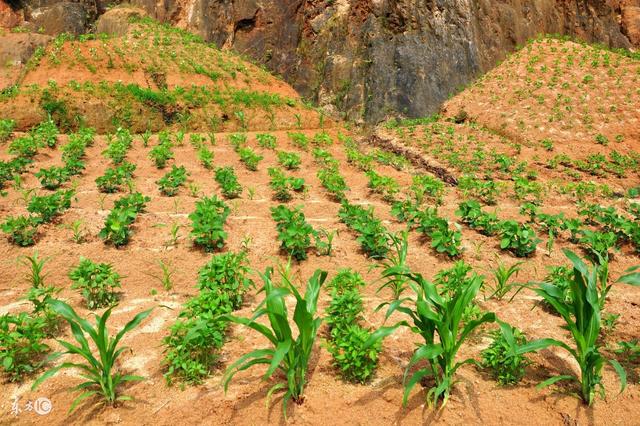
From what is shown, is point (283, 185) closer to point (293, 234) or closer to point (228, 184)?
point (228, 184)

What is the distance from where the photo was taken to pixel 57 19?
2278 centimetres

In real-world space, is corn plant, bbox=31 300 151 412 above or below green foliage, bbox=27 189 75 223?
below

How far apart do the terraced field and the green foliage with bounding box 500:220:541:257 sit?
0.10ft

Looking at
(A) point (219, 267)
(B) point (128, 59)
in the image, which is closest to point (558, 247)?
(A) point (219, 267)

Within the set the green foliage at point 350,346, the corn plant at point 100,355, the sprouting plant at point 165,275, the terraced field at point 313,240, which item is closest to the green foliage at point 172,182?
the terraced field at point 313,240

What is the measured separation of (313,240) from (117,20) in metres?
22.5

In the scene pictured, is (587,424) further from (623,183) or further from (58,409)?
(623,183)

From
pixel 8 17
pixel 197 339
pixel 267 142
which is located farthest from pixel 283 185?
pixel 8 17

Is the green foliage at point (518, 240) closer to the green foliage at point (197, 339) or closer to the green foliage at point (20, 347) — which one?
the green foliage at point (197, 339)

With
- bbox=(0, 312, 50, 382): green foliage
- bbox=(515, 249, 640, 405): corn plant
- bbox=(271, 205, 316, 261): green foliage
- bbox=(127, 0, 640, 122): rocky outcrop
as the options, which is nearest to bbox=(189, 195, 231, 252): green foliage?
bbox=(271, 205, 316, 261): green foliage

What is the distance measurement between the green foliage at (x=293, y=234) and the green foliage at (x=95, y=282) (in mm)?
1891

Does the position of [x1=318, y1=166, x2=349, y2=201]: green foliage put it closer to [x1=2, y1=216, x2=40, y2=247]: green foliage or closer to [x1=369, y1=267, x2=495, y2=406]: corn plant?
[x1=2, y1=216, x2=40, y2=247]: green foliage

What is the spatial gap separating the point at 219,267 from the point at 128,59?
48.1 ft

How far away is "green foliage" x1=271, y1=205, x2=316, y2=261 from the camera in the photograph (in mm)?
5301
